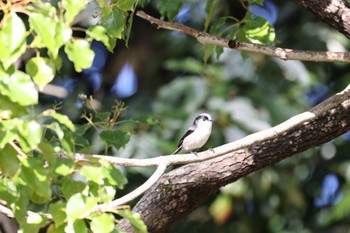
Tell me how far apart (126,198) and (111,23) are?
0.59 meters

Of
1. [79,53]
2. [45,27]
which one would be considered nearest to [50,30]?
[45,27]

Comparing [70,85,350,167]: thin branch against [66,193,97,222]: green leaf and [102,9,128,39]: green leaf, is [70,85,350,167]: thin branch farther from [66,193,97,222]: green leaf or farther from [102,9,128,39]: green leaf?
[66,193,97,222]: green leaf

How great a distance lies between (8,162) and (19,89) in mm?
255

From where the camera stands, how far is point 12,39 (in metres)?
2.20

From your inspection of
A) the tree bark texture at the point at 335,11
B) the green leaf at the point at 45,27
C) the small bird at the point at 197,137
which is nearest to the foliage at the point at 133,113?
the green leaf at the point at 45,27

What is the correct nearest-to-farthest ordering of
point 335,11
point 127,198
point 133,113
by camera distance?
point 127,198
point 335,11
point 133,113

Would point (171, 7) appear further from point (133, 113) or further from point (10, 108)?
point (133, 113)

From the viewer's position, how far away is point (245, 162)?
362 cm

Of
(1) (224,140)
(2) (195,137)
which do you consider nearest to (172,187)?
(2) (195,137)

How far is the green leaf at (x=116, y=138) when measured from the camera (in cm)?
336

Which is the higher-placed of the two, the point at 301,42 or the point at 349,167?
the point at 301,42

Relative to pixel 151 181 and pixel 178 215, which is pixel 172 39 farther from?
pixel 151 181

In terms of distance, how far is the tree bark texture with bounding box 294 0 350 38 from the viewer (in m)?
3.52

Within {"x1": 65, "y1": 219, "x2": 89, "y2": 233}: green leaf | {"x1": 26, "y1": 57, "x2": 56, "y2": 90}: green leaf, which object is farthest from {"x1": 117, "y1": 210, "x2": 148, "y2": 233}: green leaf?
{"x1": 26, "y1": 57, "x2": 56, "y2": 90}: green leaf
